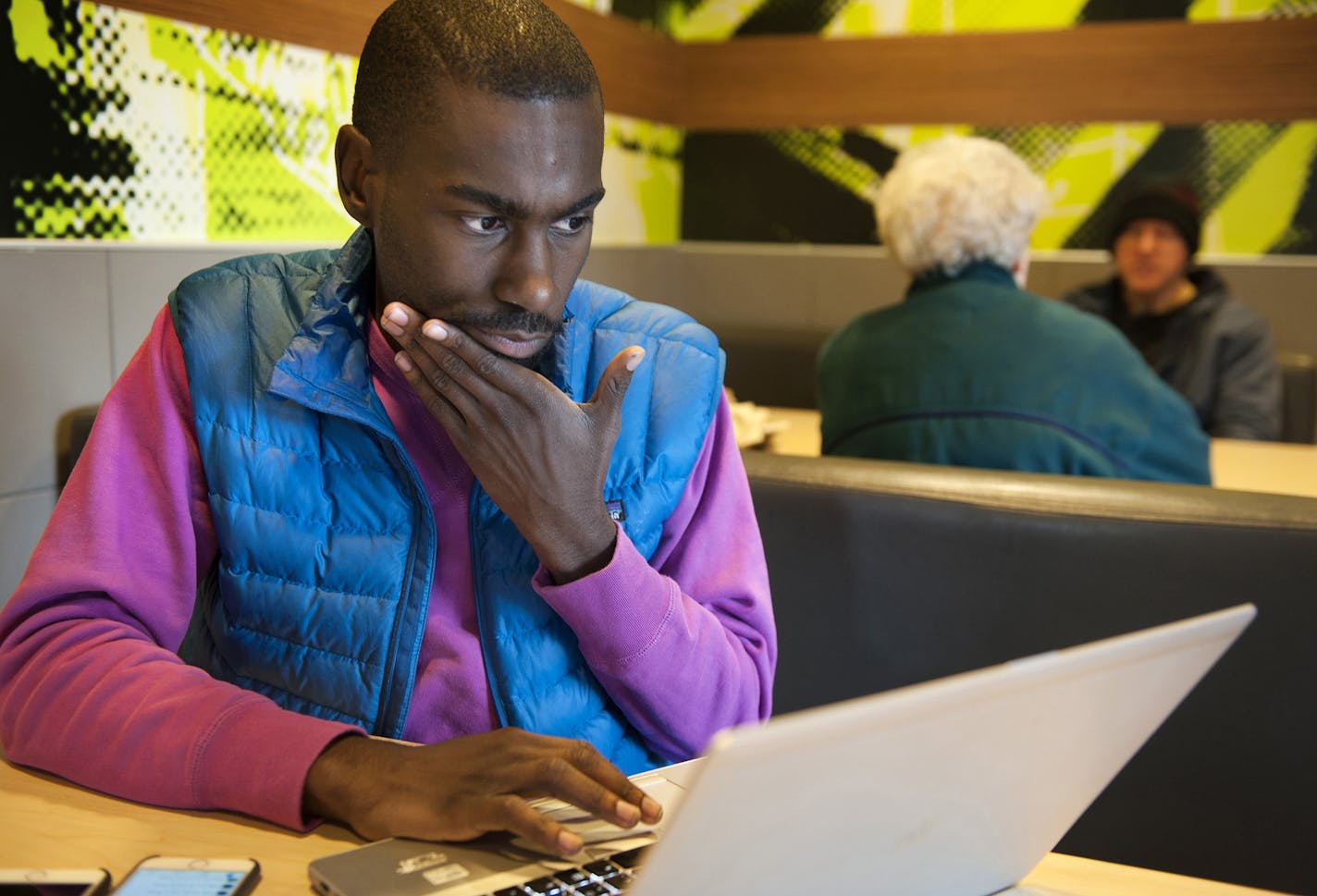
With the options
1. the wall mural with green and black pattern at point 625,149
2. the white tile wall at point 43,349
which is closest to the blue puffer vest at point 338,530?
the white tile wall at point 43,349

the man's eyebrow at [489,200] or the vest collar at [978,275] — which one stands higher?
the man's eyebrow at [489,200]

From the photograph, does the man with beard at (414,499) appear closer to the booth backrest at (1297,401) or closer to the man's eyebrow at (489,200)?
the man's eyebrow at (489,200)

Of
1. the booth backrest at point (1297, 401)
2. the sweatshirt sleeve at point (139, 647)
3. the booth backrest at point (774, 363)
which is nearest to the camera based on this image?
the sweatshirt sleeve at point (139, 647)

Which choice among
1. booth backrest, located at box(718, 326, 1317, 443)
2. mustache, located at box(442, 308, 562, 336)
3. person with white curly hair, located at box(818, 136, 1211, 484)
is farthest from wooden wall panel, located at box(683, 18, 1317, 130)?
mustache, located at box(442, 308, 562, 336)

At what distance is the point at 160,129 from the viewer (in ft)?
6.57

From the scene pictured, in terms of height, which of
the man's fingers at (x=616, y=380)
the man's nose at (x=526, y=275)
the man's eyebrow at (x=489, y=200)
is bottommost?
the man's fingers at (x=616, y=380)

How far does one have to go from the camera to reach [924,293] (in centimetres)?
229

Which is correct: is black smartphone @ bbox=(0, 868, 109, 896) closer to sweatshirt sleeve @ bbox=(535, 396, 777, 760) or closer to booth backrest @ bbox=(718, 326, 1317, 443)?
sweatshirt sleeve @ bbox=(535, 396, 777, 760)

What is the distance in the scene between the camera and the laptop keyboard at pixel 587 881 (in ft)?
2.39

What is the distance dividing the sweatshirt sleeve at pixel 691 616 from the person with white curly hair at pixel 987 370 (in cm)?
97

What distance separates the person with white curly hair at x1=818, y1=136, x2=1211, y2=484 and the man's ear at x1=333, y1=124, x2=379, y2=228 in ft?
4.09

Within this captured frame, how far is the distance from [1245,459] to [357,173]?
83.8 inches

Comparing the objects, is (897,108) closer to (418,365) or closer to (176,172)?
(176,172)

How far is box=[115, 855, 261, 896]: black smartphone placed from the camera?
72 centimetres
